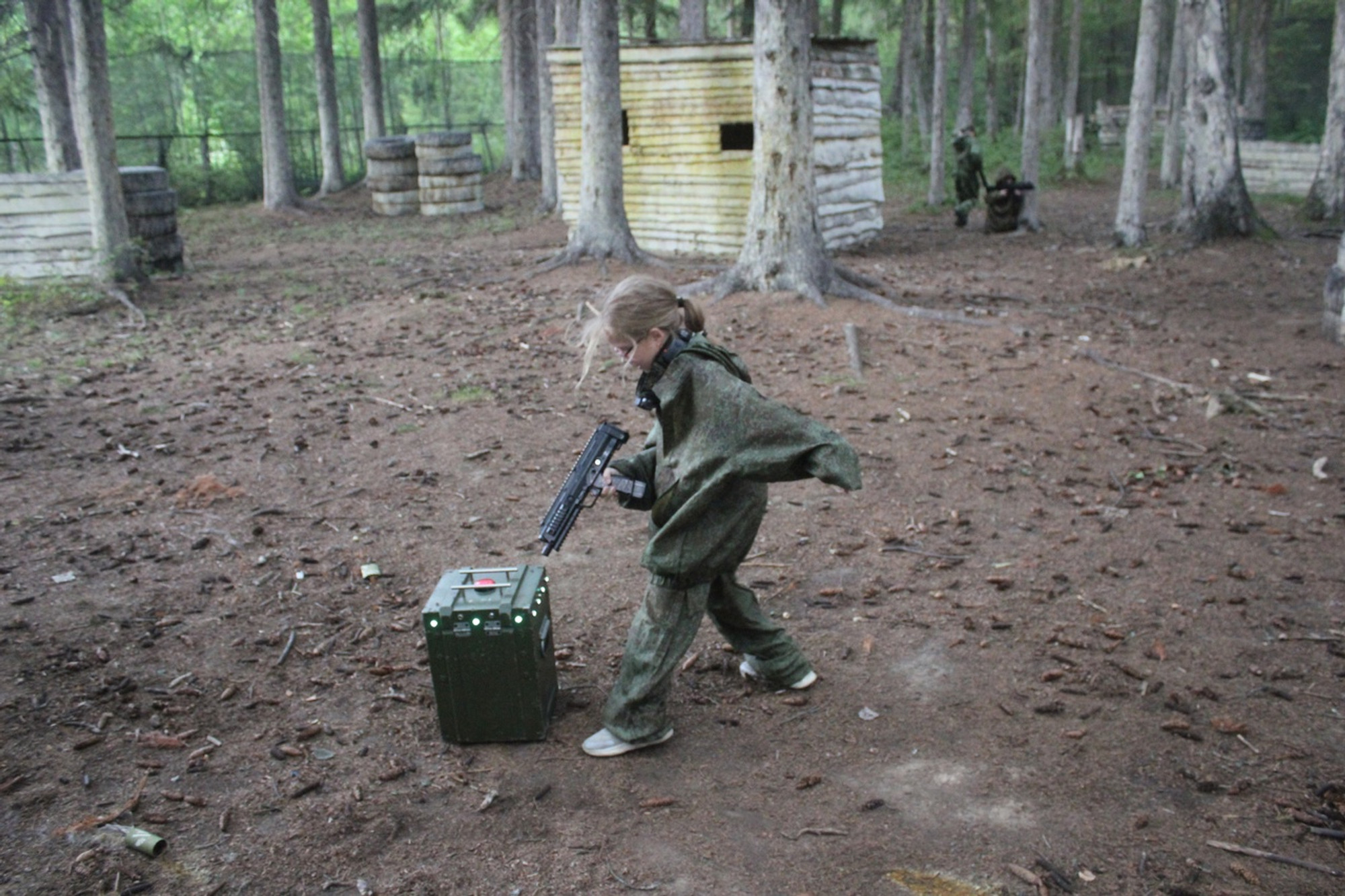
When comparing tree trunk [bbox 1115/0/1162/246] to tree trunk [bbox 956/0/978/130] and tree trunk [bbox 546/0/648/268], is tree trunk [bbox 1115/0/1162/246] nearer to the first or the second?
tree trunk [bbox 956/0/978/130]

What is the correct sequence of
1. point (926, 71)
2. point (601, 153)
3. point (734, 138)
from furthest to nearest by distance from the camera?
point (926, 71) < point (734, 138) < point (601, 153)

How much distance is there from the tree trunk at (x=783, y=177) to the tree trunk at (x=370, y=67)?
1671 cm

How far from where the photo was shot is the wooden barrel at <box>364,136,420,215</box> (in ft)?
76.0

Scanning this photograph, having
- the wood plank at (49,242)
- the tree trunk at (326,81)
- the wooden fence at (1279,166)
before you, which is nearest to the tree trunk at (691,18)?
the tree trunk at (326,81)

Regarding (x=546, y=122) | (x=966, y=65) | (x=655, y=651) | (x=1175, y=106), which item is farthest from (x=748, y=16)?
(x=655, y=651)

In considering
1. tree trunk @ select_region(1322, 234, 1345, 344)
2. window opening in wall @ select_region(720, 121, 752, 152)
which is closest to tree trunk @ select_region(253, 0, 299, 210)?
window opening in wall @ select_region(720, 121, 752, 152)

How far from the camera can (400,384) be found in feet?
29.6

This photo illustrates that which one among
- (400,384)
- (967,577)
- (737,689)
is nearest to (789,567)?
(967,577)

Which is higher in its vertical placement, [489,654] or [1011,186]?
[1011,186]

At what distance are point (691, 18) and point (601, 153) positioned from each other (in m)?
6.71

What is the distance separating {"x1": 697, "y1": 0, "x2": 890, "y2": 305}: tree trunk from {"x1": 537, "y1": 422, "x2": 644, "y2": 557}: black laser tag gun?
293 inches

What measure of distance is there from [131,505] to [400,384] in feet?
9.65

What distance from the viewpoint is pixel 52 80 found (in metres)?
18.0

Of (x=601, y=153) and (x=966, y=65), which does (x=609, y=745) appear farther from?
(x=966, y=65)
